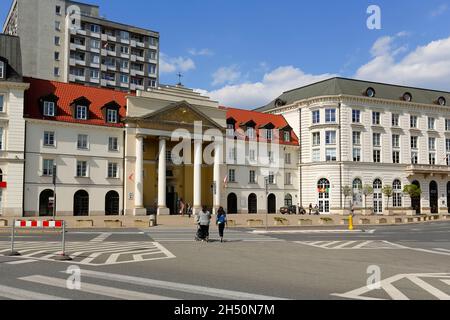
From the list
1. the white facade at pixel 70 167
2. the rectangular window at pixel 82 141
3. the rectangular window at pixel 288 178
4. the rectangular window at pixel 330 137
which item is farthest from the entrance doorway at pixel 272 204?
the rectangular window at pixel 82 141

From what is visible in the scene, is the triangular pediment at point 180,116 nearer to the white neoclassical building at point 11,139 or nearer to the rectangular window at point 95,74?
the white neoclassical building at point 11,139

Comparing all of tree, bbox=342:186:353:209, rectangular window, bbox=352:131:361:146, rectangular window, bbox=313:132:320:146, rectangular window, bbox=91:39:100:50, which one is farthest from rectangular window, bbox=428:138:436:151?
rectangular window, bbox=91:39:100:50

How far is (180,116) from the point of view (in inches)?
2217

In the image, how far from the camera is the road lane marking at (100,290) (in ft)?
30.3

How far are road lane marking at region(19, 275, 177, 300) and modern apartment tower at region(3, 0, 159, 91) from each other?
75699mm

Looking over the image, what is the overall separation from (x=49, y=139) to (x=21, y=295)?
141ft

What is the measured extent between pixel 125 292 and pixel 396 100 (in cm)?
6560

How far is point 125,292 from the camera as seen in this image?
31.9 feet

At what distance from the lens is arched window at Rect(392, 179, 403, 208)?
67.6 m

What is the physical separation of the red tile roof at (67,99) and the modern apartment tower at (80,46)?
96.1 feet

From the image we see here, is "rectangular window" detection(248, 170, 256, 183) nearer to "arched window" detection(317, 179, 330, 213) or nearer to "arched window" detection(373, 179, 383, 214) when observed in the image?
"arched window" detection(317, 179, 330, 213)
